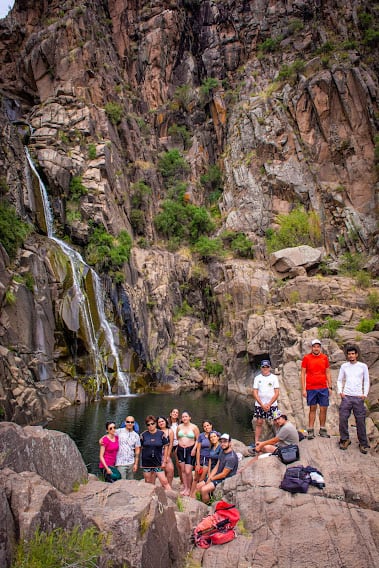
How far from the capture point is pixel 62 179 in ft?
107

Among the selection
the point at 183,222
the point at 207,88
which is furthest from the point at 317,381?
the point at 207,88

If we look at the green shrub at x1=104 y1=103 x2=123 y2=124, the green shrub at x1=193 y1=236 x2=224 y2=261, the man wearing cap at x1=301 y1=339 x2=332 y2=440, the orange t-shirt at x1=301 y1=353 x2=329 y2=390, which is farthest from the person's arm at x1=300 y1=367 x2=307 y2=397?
the green shrub at x1=104 y1=103 x2=123 y2=124

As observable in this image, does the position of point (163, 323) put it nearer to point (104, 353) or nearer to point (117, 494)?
point (104, 353)

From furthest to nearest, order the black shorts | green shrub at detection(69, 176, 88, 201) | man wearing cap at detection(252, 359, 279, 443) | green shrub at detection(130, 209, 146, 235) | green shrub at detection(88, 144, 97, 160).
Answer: green shrub at detection(130, 209, 146, 235) < green shrub at detection(88, 144, 97, 160) < green shrub at detection(69, 176, 88, 201) < man wearing cap at detection(252, 359, 279, 443) < the black shorts

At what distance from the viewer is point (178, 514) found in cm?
649

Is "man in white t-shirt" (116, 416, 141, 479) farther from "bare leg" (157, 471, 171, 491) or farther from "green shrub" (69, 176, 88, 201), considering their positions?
"green shrub" (69, 176, 88, 201)

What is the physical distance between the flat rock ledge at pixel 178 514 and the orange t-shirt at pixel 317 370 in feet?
6.66

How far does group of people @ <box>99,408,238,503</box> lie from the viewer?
27.3 ft

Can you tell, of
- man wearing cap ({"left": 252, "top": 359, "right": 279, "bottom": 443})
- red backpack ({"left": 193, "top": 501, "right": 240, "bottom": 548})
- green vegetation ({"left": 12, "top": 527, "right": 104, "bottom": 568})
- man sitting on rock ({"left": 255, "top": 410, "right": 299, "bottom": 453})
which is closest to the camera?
green vegetation ({"left": 12, "top": 527, "right": 104, "bottom": 568})

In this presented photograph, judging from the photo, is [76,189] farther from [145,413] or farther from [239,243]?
[145,413]

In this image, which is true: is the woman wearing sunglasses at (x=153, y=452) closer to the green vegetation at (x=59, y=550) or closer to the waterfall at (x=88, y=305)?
the green vegetation at (x=59, y=550)

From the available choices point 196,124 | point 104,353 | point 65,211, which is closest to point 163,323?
point 104,353

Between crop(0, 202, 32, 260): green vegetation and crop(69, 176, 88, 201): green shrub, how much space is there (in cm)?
768

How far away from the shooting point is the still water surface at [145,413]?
17266 mm
